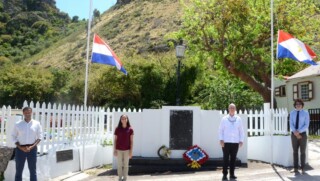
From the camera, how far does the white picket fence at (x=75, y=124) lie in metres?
9.68

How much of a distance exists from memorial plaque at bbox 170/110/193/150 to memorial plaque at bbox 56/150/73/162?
305 cm

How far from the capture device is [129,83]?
115ft

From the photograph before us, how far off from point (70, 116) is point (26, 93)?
3807 centimetres

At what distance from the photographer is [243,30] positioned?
23609mm

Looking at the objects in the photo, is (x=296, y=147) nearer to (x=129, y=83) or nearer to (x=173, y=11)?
(x=129, y=83)

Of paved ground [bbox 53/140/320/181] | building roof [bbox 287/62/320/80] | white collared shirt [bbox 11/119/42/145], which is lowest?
paved ground [bbox 53/140/320/181]

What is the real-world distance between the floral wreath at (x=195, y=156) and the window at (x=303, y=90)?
18.2 meters

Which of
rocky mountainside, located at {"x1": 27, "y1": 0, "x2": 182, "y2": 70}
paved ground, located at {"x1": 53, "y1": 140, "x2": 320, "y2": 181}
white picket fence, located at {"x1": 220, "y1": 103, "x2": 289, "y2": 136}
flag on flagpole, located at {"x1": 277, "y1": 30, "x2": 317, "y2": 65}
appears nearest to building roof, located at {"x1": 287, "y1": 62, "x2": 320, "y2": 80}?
white picket fence, located at {"x1": 220, "y1": 103, "x2": 289, "y2": 136}

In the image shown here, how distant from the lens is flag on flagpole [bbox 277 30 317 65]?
11.6 m

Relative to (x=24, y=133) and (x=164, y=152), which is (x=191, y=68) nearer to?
(x=164, y=152)

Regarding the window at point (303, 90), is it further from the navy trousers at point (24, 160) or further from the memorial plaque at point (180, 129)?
the navy trousers at point (24, 160)

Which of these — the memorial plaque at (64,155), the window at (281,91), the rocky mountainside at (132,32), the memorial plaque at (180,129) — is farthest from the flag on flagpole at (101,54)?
the rocky mountainside at (132,32)

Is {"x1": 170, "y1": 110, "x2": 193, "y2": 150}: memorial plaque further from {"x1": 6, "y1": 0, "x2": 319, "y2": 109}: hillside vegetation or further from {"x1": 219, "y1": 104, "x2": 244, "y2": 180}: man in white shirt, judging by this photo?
{"x1": 6, "y1": 0, "x2": 319, "y2": 109}: hillside vegetation

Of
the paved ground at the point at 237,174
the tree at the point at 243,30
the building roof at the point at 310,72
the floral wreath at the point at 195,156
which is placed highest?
the tree at the point at 243,30
